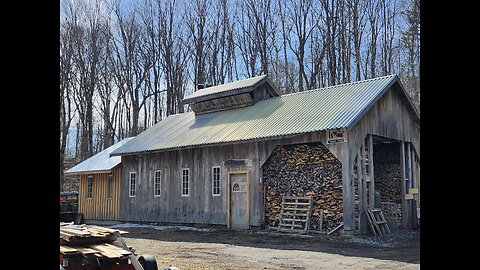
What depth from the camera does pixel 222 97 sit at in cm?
2284

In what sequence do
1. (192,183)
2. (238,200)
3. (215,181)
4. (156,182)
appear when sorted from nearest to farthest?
1. (238,200)
2. (215,181)
3. (192,183)
4. (156,182)

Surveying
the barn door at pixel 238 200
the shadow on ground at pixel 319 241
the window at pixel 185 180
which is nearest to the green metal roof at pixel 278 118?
the window at pixel 185 180

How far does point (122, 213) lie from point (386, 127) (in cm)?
1297

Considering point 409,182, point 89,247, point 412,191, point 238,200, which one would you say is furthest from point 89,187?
point 89,247

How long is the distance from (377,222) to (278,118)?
515 centimetres

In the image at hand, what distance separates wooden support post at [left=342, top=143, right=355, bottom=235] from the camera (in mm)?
15012

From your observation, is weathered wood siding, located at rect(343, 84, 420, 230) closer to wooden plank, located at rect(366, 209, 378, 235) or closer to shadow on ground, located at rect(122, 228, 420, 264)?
wooden plank, located at rect(366, 209, 378, 235)

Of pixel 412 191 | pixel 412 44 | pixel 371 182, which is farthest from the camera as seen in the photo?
pixel 412 44

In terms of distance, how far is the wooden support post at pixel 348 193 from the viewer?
49.3 feet

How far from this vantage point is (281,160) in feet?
55.9

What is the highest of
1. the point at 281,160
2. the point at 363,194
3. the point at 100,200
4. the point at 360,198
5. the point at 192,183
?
the point at 281,160

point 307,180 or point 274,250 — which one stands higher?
point 307,180

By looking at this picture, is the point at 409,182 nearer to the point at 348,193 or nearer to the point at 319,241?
the point at 348,193
